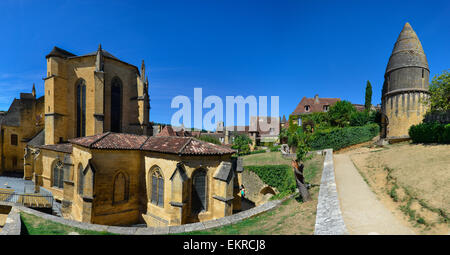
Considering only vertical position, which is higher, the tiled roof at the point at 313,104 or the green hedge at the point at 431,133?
the tiled roof at the point at 313,104

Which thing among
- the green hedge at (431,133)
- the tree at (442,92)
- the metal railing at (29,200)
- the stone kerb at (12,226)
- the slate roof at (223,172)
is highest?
the tree at (442,92)

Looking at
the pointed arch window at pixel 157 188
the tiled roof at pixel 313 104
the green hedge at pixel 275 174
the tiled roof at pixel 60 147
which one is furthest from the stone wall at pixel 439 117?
the tiled roof at pixel 60 147

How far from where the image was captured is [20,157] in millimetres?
25234

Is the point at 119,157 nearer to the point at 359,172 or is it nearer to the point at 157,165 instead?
the point at 157,165

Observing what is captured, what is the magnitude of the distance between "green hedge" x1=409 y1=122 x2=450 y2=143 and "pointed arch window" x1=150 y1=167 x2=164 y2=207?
2481 cm

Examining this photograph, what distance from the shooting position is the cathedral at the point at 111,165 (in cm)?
1157

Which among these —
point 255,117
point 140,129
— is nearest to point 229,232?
point 140,129

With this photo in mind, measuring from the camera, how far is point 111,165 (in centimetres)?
1223

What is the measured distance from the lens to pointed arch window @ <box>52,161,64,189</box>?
17.7 metres

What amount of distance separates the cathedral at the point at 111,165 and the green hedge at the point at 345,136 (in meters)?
18.3

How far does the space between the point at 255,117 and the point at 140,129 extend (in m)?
40.9

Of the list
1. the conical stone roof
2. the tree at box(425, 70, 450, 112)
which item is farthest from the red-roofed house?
the tree at box(425, 70, 450, 112)

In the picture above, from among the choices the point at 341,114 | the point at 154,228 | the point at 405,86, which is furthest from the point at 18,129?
the point at 405,86

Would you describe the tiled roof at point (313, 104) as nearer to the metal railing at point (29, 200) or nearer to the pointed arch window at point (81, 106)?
the pointed arch window at point (81, 106)
